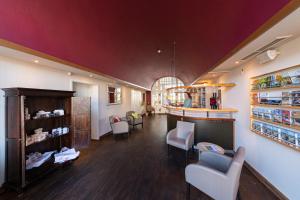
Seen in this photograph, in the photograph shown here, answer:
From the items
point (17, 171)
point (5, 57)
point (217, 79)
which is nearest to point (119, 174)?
point (17, 171)

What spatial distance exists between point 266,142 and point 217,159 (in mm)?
1033

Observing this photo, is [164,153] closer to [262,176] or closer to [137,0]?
[262,176]

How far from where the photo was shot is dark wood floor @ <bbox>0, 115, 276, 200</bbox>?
2021 mm

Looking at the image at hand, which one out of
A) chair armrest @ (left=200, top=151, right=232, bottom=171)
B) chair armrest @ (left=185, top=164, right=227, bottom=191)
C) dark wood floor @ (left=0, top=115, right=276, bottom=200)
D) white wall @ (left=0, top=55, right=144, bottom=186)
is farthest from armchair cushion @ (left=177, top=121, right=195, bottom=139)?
white wall @ (left=0, top=55, right=144, bottom=186)

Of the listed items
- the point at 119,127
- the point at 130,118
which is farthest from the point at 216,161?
the point at 130,118

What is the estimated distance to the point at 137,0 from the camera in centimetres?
163

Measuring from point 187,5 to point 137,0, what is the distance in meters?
0.68

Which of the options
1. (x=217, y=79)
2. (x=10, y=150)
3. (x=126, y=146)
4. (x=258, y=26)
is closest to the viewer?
(x=258, y=26)

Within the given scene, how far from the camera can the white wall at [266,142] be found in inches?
67.9

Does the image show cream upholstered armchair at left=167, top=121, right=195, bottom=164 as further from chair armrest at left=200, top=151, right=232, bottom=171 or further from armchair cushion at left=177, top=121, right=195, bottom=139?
chair armrest at left=200, top=151, right=232, bottom=171

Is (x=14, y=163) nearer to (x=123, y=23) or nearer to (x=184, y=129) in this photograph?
(x=123, y=23)

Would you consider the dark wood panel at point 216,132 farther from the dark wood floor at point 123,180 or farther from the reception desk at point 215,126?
the dark wood floor at point 123,180

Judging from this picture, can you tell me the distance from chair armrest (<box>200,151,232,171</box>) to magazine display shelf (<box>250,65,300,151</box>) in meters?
0.85

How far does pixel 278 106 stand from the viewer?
1965mm
